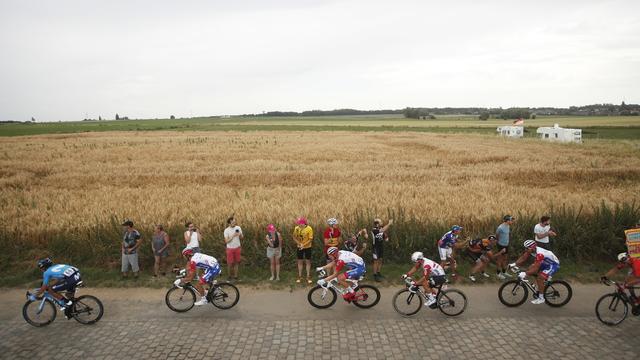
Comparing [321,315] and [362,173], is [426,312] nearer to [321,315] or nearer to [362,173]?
[321,315]

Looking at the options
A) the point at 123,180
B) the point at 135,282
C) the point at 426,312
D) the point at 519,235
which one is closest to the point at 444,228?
the point at 519,235

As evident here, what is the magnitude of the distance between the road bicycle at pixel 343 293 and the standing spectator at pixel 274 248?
1771mm

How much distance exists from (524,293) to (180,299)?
28.9 ft

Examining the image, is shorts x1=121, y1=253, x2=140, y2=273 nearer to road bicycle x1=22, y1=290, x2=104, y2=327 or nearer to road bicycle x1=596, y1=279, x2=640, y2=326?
road bicycle x1=22, y1=290, x2=104, y2=327

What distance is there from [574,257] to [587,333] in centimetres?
521

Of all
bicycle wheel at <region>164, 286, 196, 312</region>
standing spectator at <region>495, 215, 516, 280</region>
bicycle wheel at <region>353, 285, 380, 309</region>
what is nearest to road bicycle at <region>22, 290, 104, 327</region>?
bicycle wheel at <region>164, 286, 196, 312</region>

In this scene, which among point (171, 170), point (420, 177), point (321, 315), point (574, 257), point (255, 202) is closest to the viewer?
point (321, 315)

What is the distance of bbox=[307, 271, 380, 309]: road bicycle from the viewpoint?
9.13 m

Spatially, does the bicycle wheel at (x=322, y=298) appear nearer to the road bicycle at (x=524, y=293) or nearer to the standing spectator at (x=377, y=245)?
the standing spectator at (x=377, y=245)

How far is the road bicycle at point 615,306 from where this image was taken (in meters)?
8.42

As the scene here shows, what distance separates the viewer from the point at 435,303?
888 cm

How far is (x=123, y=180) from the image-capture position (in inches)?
1034

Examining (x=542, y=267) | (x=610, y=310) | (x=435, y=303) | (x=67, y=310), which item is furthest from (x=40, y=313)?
(x=610, y=310)

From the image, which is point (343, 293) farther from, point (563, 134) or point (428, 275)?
point (563, 134)
